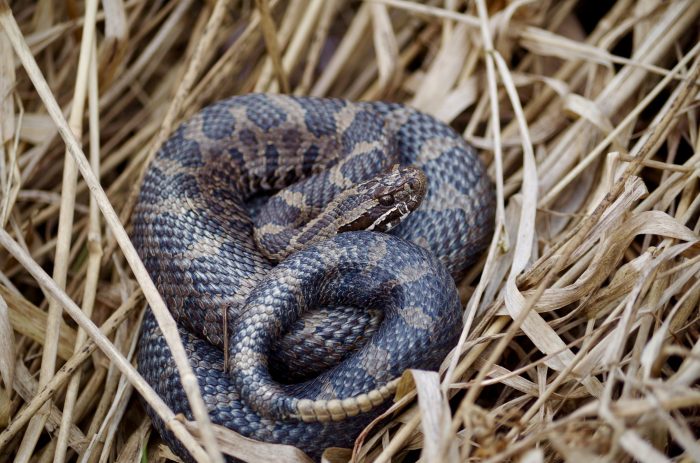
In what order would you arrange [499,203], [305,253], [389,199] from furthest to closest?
[499,203], [389,199], [305,253]

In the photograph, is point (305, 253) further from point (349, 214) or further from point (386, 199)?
point (386, 199)

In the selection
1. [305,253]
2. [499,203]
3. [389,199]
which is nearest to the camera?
[305,253]

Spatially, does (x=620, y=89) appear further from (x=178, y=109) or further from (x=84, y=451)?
(x=84, y=451)

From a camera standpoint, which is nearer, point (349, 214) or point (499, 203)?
point (349, 214)

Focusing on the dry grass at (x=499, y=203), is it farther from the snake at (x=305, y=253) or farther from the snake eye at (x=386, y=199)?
the snake eye at (x=386, y=199)

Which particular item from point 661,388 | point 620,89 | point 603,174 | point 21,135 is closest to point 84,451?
point 21,135

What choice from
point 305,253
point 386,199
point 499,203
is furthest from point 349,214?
point 499,203
